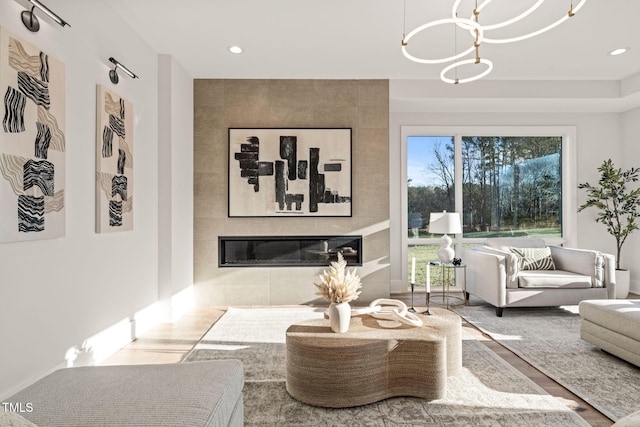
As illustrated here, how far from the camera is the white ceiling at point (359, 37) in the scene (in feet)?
10.3

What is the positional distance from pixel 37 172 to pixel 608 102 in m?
6.12

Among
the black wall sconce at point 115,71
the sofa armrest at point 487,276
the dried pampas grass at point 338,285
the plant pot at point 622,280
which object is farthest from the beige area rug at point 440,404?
the plant pot at point 622,280

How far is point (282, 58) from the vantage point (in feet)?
13.5

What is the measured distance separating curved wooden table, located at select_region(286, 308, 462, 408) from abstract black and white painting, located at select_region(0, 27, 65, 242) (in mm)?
1548

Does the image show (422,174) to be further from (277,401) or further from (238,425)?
(238,425)

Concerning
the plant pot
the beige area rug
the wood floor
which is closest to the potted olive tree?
the plant pot

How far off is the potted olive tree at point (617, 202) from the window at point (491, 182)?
326 mm

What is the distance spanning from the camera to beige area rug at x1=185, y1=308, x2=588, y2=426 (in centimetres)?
Answer: 198

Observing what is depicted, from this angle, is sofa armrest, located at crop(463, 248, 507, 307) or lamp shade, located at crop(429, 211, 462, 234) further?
lamp shade, located at crop(429, 211, 462, 234)

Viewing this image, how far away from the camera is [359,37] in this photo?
12.0 feet

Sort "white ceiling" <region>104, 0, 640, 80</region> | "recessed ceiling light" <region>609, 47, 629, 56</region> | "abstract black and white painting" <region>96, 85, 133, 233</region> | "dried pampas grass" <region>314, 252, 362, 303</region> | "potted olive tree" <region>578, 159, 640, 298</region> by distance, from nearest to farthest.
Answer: "dried pampas grass" <region>314, 252, 362, 303</region>
"abstract black and white painting" <region>96, 85, 133, 233</region>
"white ceiling" <region>104, 0, 640, 80</region>
"recessed ceiling light" <region>609, 47, 629, 56</region>
"potted olive tree" <region>578, 159, 640, 298</region>

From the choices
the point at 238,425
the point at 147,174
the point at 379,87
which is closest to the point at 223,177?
the point at 147,174

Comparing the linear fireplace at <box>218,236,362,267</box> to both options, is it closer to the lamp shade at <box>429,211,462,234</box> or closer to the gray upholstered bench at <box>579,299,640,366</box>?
the lamp shade at <box>429,211,462,234</box>

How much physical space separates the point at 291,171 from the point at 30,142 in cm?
288
